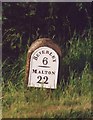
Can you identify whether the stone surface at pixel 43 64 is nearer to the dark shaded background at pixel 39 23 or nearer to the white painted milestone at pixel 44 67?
the white painted milestone at pixel 44 67

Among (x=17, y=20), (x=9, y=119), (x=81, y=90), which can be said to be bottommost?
(x=9, y=119)

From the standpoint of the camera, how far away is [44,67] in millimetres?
4523

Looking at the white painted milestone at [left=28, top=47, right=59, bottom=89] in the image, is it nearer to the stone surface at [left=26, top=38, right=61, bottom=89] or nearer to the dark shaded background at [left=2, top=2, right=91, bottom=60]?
the stone surface at [left=26, top=38, right=61, bottom=89]

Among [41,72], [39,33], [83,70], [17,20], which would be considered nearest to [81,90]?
[83,70]

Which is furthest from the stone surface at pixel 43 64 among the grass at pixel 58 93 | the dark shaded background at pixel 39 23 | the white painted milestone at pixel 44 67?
the dark shaded background at pixel 39 23

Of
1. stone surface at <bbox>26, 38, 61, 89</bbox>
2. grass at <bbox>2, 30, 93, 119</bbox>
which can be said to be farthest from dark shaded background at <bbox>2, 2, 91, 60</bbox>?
stone surface at <bbox>26, 38, 61, 89</bbox>

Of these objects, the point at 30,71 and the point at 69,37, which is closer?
the point at 30,71

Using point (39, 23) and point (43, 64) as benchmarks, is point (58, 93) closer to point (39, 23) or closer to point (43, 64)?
point (43, 64)

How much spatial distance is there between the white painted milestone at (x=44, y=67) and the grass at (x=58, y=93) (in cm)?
10

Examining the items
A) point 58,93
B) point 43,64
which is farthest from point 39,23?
point 58,93

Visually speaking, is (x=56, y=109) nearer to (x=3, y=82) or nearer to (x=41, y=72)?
(x=41, y=72)

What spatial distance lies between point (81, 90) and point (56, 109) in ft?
1.46

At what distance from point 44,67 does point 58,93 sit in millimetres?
386

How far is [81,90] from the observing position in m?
4.64
